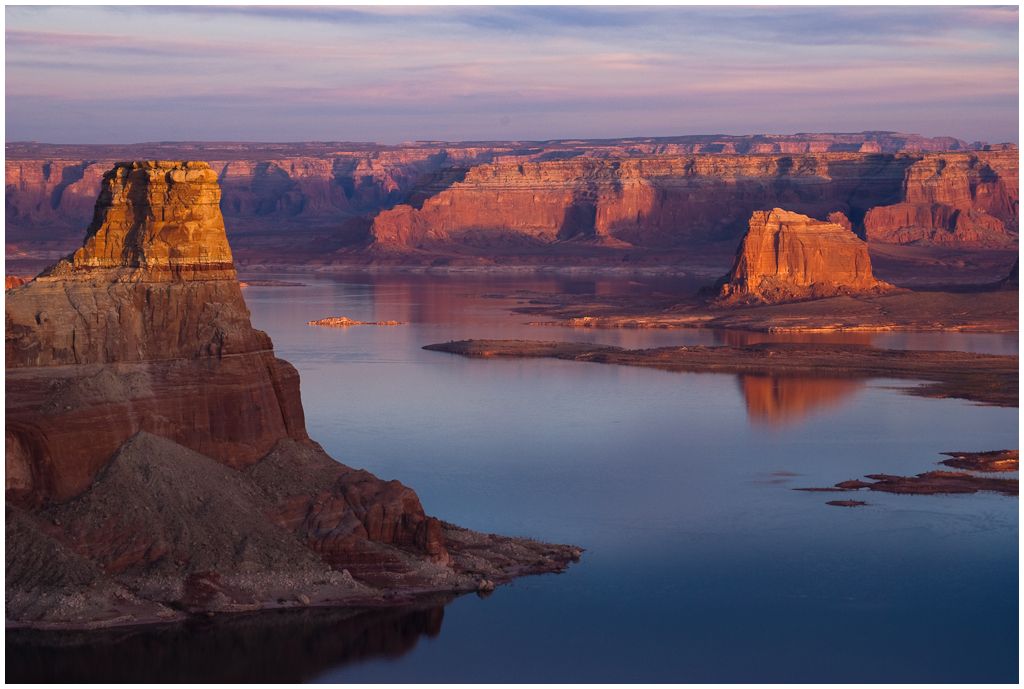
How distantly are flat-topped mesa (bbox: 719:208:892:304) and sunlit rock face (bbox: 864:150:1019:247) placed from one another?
143 ft

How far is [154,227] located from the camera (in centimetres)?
2875

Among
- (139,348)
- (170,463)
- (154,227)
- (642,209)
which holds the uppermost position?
(154,227)

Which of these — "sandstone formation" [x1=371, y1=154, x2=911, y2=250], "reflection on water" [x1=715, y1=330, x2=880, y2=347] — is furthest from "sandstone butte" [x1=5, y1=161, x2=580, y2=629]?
"sandstone formation" [x1=371, y1=154, x2=911, y2=250]

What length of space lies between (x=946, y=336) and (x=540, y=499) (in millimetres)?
48763

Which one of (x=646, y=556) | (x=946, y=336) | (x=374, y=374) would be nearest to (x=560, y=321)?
(x=946, y=336)

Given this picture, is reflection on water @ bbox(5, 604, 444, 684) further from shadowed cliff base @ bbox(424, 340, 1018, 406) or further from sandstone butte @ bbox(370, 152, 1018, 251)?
sandstone butte @ bbox(370, 152, 1018, 251)

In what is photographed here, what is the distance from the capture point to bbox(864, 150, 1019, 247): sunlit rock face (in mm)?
143875

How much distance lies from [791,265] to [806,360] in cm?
2820

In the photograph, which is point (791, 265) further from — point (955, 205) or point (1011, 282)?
point (955, 205)

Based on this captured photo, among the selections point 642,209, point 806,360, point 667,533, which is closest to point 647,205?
point 642,209

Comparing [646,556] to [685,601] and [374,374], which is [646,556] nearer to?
[685,601]

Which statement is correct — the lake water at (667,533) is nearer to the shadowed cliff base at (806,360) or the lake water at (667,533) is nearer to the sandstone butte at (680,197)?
the shadowed cliff base at (806,360)

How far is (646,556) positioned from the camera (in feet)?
105

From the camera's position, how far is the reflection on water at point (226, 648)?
2428cm
